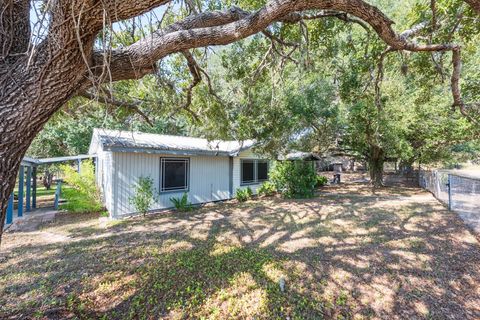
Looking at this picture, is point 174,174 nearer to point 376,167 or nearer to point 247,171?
point 247,171

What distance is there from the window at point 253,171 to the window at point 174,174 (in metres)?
3.56

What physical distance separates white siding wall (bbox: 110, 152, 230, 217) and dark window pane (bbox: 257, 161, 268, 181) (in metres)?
2.74

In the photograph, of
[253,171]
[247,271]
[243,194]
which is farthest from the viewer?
[253,171]

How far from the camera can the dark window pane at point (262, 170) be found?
13470mm

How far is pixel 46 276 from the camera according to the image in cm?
363

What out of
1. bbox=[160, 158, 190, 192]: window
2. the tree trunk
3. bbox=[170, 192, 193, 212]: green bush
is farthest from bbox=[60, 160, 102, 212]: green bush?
the tree trunk

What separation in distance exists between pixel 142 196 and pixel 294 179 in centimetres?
696

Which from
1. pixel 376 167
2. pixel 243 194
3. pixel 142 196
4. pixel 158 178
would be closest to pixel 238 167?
pixel 243 194

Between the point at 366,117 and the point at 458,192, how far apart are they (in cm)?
553

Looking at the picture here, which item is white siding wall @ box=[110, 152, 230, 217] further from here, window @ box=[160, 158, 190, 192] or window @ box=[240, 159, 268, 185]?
window @ box=[240, 159, 268, 185]

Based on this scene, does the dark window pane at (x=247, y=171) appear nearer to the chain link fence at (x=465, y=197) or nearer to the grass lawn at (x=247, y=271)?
the grass lawn at (x=247, y=271)

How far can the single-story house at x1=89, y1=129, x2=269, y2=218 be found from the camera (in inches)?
301

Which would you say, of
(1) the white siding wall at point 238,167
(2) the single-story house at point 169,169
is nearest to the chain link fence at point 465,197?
(2) the single-story house at point 169,169

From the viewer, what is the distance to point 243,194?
1123 centimetres
